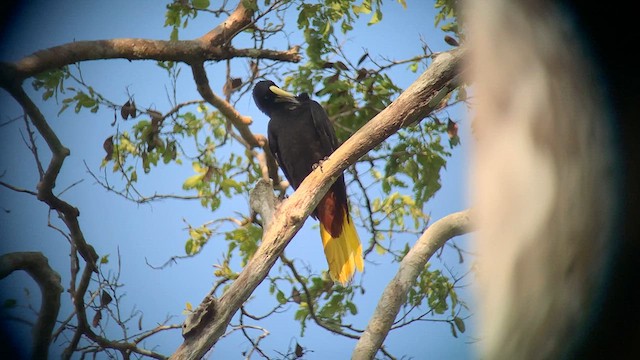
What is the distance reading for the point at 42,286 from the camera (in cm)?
237

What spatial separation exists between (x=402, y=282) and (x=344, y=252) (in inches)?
25.9

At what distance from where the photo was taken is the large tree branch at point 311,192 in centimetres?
200

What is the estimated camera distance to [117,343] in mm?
2719

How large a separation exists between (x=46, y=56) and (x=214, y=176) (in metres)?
1.18

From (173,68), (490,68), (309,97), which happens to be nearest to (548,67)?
(490,68)

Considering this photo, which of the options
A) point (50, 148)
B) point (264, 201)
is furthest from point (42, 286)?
point (264, 201)

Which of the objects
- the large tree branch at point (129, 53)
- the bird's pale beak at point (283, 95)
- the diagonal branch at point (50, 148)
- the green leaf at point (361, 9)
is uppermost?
the bird's pale beak at point (283, 95)

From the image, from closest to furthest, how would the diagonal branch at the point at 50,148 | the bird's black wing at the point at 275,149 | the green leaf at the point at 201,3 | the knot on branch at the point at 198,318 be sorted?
the knot on branch at the point at 198,318 < the diagonal branch at the point at 50,148 < the green leaf at the point at 201,3 < the bird's black wing at the point at 275,149

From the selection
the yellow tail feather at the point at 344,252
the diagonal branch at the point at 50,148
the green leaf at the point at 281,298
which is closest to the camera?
the diagonal branch at the point at 50,148

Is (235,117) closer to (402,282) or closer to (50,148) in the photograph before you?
(50,148)

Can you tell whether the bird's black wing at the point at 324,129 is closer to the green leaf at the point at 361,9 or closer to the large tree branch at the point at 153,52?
the large tree branch at the point at 153,52

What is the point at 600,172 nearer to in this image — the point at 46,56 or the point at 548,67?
Answer: the point at 548,67

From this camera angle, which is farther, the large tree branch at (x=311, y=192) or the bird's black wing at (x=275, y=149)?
the bird's black wing at (x=275, y=149)

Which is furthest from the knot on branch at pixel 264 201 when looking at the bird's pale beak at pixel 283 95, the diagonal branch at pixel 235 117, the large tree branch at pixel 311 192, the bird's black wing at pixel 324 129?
the bird's pale beak at pixel 283 95
